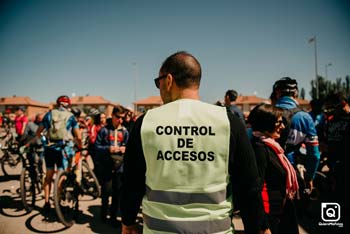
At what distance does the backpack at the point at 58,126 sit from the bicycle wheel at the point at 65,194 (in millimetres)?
737

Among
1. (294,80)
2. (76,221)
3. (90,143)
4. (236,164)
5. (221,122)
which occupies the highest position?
(294,80)

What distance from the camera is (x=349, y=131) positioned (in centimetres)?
316

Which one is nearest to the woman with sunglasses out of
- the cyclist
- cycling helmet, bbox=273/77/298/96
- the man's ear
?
cycling helmet, bbox=273/77/298/96

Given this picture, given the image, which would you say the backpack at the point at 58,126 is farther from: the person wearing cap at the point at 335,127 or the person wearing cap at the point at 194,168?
the person wearing cap at the point at 335,127

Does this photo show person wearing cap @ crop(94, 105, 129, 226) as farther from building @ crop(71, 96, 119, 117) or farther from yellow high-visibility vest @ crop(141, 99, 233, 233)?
building @ crop(71, 96, 119, 117)

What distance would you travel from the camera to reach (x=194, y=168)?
Result: 1.41 metres

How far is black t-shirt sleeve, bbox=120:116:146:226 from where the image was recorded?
5.05 feet

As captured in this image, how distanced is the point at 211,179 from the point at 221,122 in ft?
1.13

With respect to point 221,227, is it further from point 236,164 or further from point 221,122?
point 221,122

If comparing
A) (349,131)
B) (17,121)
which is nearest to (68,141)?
(349,131)

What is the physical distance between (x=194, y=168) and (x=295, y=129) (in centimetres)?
193

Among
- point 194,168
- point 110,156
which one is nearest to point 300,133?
point 194,168

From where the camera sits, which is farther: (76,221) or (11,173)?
(11,173)

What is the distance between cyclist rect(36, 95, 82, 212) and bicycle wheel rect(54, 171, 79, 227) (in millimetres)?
320
